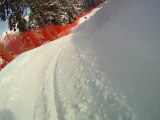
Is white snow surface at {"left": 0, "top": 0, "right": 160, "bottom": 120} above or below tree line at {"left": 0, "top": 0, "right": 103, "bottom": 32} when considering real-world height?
above

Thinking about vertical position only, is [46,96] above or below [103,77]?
below

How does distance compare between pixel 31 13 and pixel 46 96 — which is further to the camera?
pixel 31 13

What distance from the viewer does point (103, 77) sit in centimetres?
695

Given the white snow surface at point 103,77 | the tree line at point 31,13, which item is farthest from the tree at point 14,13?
the white snow surface at point 103,77

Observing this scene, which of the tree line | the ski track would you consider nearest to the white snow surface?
the ski track

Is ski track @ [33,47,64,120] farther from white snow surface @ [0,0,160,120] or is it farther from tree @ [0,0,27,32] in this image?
tree @ [0,0,27,32]

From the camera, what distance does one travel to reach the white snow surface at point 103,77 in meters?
5.94

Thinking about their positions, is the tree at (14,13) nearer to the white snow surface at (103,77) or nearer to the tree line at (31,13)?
the tree line at (31,13)

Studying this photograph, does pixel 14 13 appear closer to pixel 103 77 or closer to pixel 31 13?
pixel 31 13

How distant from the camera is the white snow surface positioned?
5938 millimetres

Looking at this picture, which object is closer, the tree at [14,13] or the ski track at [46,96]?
the ski track at [46,96]

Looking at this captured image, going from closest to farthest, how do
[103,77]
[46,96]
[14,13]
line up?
[103,77] < [46,96] < [14,13]

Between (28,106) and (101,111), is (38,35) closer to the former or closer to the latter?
(28,106)

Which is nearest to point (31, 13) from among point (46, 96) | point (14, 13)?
point (14, 13)
